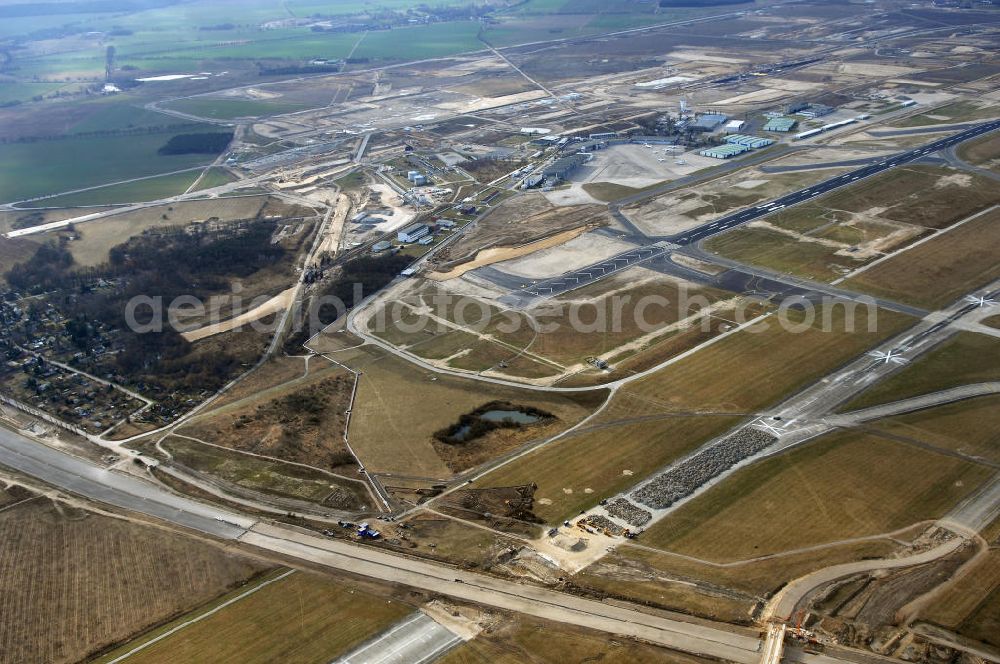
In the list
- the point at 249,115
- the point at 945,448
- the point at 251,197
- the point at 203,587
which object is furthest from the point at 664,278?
the point at 249,115

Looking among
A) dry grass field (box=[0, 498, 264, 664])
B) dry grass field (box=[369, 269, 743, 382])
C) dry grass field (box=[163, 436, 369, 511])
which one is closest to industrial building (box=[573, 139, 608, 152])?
dry grass field (box=[369, 269, 743, 382])

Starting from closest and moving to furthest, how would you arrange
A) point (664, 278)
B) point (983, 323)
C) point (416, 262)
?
point (983, 323)
point (664, 278)
point (416, 262)

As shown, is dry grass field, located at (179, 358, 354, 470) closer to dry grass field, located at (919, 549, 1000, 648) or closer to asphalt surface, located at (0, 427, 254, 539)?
asphalt surface, located at (0, 427, 254, 539)

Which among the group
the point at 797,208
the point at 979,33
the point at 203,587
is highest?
the point at 979,33

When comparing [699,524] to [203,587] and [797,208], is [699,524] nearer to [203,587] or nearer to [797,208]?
[203,587]

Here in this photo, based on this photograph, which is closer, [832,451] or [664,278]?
[832,451]

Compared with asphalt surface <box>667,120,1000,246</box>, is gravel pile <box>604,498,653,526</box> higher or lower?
lower

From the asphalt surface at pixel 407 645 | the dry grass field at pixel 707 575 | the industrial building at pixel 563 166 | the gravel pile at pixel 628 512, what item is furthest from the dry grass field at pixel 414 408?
the industrial building at pixel 563 166

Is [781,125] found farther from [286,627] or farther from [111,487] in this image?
[286,627]
